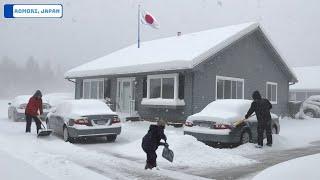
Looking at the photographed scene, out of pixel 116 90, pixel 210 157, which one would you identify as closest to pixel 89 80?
pixel 116 90

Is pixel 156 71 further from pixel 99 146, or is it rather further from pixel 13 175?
pixel 13 175

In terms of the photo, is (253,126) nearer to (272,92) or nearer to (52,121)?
(52,121)

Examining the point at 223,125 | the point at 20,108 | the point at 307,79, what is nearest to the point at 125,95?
the point at 20,108

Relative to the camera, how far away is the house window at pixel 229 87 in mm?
22736

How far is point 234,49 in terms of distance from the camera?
23.9 m

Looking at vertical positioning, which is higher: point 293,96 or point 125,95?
point 125,95

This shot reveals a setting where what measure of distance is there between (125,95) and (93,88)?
12.0ft

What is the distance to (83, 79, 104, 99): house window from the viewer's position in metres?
27.9

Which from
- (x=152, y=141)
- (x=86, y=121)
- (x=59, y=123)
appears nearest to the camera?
(x=152, y=141)

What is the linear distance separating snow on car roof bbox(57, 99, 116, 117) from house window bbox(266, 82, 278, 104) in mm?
13663

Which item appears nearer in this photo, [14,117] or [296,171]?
[296,171]

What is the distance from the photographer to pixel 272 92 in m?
27.3

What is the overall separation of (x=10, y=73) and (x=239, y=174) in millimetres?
143489

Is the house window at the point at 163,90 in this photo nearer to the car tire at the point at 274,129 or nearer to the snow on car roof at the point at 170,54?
the snow on car roof at the point at 170,54
